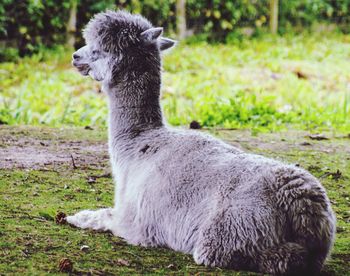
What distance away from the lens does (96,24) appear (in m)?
4.35

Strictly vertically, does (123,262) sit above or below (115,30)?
below

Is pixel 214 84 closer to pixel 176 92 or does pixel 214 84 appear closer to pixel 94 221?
pixel 176 92

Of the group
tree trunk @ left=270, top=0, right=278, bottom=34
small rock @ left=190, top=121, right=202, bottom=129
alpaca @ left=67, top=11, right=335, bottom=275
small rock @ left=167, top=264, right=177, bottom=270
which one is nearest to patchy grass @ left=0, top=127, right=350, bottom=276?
small rock @ left=167, top=264, right=177, bottom=270

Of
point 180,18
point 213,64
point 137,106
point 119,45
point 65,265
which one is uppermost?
point 180,18

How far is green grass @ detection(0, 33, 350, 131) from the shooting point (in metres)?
8.68

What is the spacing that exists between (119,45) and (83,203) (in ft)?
3.60

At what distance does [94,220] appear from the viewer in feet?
13.4

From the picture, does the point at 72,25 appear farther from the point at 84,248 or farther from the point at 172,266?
the point at 172,266

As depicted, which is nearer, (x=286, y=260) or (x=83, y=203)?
(x=286, y=260)

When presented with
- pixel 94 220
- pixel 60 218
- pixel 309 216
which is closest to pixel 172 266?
pixel 309 216

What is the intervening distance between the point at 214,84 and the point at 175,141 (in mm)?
7127

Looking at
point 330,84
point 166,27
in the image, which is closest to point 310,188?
point 330,84

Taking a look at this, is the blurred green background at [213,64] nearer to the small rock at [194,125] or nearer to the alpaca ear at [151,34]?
the small rock at [194,125]

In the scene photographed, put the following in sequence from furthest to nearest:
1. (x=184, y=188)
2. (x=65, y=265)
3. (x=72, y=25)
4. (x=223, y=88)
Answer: (x=72, y=25) → (x=223, y=88) → (x=184, y=188) → (x=65, y=265)
